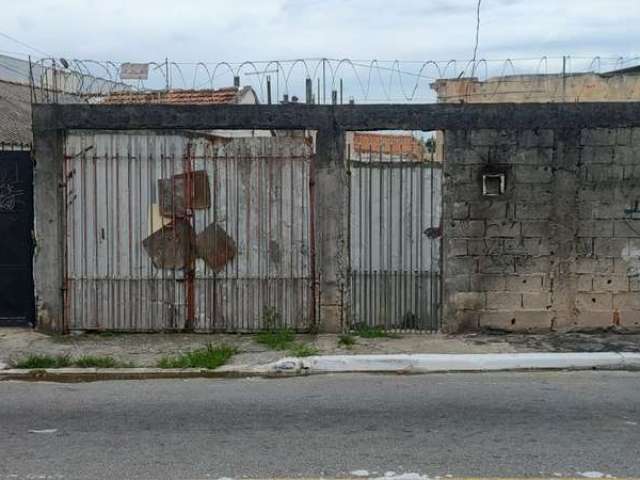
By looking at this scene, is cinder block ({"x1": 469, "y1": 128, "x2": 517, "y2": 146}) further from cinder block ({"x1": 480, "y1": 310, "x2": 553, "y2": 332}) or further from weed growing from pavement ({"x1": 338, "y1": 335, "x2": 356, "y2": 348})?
weed growing from pavement ({"x1": 338, "y1": 335, "x2": 356, "y2": 348})

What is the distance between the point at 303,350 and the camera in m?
9.36

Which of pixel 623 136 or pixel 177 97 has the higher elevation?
pixel 177 97

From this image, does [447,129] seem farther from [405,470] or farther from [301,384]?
[405,470]

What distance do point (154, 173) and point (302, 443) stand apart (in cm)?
540

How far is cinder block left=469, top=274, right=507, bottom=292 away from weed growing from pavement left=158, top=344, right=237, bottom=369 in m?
3.21

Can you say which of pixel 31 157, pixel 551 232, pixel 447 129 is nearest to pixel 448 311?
pixel 551 232

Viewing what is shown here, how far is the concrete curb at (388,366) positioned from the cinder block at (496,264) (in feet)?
5.00

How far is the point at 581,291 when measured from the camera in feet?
33.8

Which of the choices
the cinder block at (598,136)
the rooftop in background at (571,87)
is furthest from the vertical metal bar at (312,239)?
the rooftop in background at (571,87)

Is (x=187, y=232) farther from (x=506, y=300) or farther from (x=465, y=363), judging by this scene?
(x=506, y=300)

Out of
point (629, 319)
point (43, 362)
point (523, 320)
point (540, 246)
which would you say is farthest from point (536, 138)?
point (43, 362)

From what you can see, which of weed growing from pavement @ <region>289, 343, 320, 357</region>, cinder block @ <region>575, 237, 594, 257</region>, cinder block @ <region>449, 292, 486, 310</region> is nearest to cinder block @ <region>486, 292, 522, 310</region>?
cinder block @ <region>449, 292, 486, 310</region>

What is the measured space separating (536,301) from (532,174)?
5.39 ft

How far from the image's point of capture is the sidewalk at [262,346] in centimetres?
935
